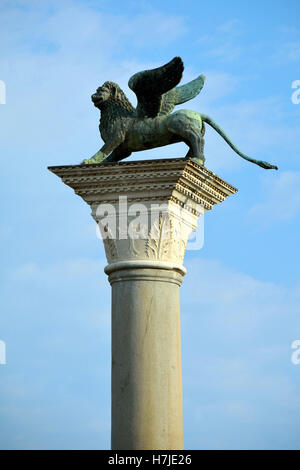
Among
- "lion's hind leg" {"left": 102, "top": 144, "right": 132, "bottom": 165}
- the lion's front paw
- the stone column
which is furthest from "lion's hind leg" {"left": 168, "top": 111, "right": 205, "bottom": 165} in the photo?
the lion's front paw

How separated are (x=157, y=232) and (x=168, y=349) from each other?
4.67 feet

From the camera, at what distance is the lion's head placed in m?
12.4

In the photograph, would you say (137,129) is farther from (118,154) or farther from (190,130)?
(190,130)

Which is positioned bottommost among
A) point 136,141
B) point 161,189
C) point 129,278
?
point 129,278

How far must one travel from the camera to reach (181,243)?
11805 mm

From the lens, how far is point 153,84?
39.1 feet

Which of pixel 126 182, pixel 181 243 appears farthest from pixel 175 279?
pixel 126 182

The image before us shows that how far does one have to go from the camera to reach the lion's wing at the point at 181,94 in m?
12.4

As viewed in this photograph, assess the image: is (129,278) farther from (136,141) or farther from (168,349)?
(136,141)

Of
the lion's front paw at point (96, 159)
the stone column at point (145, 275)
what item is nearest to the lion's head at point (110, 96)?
the lion's front paw at point (96, 159)

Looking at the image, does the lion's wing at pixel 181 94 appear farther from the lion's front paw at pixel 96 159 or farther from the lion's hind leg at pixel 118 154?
the lion's front paw at pixel 96 159

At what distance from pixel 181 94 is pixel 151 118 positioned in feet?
2.25

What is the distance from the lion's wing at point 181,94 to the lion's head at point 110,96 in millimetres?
463

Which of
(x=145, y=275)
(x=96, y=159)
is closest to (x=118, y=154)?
(x=96, y=159)
